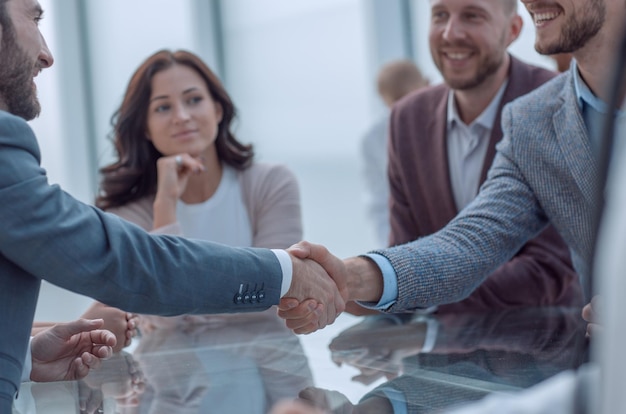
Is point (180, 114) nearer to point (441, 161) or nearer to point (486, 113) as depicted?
point (441, 161)

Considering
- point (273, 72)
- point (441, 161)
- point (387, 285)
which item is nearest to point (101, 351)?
point (387, 285)

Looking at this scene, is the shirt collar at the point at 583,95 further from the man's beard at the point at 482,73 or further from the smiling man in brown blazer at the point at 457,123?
the man's beard at the point at 482,73

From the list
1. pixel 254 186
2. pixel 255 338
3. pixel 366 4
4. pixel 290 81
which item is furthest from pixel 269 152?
pixel 255 338

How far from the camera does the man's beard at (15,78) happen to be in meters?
1.58

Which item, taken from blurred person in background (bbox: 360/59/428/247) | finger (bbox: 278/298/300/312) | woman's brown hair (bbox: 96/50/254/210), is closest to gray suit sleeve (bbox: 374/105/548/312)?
finger (bbox: 278/298/300/312)

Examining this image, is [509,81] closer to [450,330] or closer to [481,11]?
[481,11]

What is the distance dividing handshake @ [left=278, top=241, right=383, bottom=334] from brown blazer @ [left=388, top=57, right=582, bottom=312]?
56 centimetres

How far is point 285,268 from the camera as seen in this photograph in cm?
175

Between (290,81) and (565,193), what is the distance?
18.8 feet

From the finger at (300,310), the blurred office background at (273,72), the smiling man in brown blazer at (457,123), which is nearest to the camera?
the finger at (300,310)

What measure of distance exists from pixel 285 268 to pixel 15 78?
573mm

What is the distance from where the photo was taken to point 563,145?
2055mm

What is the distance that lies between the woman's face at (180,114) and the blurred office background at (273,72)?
3.18 metres

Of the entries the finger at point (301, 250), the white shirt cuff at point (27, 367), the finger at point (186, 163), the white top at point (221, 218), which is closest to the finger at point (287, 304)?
the finger at point (301, 250)
